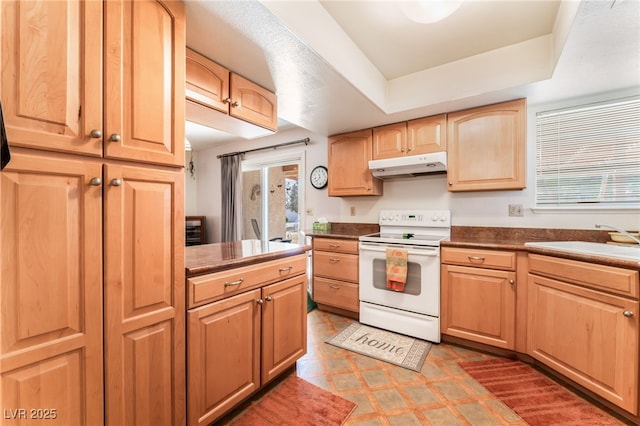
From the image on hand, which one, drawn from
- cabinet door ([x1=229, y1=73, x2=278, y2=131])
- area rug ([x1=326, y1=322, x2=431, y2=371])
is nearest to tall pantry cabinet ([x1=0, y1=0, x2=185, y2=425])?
cabinet door ([x1=229, y1=73, x2=278, y2=131])

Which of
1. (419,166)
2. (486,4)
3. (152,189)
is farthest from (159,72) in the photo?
(419,166)

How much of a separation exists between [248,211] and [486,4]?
396cm

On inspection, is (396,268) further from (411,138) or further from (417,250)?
(411,138)

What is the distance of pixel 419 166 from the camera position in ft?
8.36

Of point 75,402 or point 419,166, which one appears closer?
point 75,402

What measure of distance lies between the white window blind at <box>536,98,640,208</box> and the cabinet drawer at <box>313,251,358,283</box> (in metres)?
1.79

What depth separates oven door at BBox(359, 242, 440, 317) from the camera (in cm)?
226

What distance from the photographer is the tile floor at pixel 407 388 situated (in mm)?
1468

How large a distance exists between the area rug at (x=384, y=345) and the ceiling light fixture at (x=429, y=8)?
225cm

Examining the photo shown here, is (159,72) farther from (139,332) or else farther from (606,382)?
(606,382)

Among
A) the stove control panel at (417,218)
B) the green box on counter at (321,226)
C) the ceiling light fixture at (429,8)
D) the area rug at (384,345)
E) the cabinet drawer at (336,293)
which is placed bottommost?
the area rug at (384,345)

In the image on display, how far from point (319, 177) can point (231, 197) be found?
71.7 inches

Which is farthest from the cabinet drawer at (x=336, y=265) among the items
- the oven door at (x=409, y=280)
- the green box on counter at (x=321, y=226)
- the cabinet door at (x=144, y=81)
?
the cabinet door at (x=144, y=81)

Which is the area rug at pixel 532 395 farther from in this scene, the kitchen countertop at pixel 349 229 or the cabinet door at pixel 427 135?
the cabinet door at pixel 427 135
